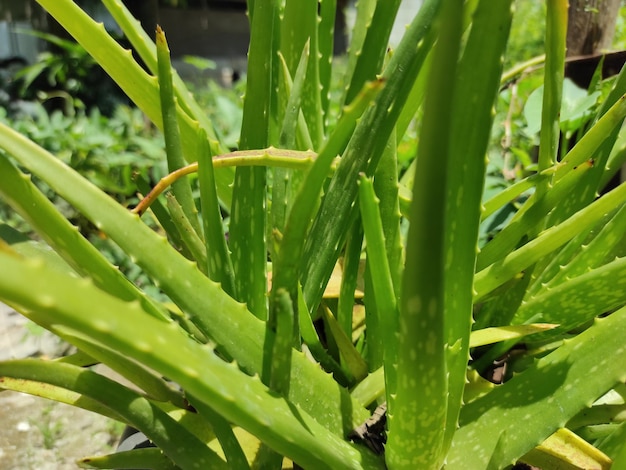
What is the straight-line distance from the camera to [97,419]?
3.22 ft

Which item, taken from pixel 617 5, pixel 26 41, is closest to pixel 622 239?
pixel 617 5

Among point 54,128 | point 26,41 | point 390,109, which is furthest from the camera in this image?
point 26,41

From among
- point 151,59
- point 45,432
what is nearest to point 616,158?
point 151,59

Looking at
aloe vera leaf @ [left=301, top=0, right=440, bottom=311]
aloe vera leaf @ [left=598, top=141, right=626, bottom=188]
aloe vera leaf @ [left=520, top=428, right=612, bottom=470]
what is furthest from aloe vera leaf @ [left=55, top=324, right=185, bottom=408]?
aloe vera leaf @ [left=598, top=141, right=626, bottom=188]

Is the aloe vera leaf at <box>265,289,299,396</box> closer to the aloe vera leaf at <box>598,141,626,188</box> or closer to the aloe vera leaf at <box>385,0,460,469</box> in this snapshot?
the aloe vera leaf at <box>385,0,460,469</box>

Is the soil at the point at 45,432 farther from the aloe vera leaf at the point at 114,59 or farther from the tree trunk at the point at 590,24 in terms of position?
the tree trunk at the point at 590,24

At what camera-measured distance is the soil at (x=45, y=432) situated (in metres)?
0.88

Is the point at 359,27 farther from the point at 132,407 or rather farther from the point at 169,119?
the point at 132,407

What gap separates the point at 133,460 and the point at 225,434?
7 centimetres

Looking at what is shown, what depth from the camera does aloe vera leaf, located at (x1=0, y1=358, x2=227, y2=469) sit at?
0.25m

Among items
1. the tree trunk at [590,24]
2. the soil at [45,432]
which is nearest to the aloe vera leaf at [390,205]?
the tree trunk at [590,24]

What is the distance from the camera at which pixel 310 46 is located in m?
0.37

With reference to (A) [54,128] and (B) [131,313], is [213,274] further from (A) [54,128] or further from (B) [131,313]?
(A) [54,128]

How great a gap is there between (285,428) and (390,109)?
19 centimetres
